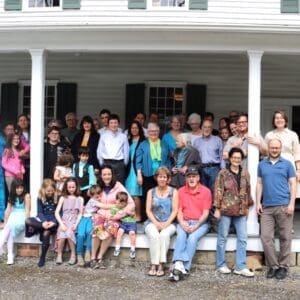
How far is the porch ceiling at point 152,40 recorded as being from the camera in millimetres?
7371

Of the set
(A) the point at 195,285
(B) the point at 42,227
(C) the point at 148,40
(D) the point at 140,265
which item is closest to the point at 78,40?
(C) the point at 148,40

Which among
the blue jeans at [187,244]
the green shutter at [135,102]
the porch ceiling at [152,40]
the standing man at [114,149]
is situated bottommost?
the blue jeans at [187,244]

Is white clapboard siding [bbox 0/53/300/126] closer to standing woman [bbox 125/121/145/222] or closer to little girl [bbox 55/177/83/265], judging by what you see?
standing woman [bbox 125/121/145/222]

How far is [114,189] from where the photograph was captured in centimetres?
720

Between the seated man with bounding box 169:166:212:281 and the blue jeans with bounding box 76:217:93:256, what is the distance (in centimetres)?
115

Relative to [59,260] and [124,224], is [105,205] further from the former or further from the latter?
[59,260]

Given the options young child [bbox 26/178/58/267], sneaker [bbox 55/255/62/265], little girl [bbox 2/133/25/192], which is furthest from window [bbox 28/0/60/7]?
sneaker [bbox 55/255/62/265]

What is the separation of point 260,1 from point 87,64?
3.65 m

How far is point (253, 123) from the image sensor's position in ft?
Answer: 24.1

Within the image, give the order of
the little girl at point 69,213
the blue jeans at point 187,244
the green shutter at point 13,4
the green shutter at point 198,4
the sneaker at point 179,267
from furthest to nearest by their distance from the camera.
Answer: the green shutter at point 13,4 → the green shutter at point 198,4 → the little girl at point 69,213 → the blue jeans at point 187,244 → the sneaker at point 179,267

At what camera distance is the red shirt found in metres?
6.90

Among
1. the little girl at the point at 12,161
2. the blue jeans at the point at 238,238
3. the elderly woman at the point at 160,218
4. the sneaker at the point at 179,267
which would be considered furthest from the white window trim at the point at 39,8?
the sneaker at the point at 179,267

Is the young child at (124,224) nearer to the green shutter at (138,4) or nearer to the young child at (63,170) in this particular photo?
the young child at (63,170)

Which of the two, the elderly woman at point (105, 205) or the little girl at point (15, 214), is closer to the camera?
the elderly woman at point (105, 205)
